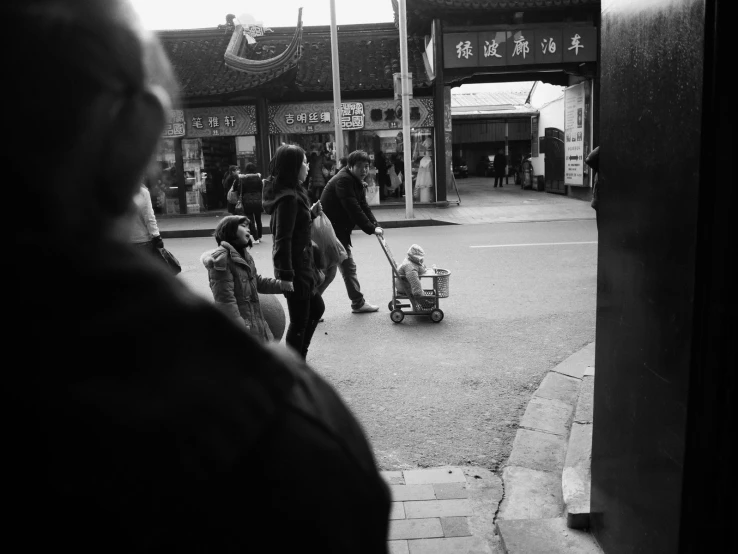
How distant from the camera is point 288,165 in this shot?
458cm

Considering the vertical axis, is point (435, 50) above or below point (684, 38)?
above

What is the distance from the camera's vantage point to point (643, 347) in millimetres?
2236

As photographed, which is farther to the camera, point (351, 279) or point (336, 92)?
point (336, 92)

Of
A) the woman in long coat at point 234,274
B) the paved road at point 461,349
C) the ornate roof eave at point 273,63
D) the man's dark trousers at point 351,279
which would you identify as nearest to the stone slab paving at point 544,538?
the paved road at point 461,349

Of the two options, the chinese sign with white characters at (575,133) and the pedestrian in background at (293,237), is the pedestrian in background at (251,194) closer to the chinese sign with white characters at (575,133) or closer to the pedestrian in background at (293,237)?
the pedestrian in background at (293,237)

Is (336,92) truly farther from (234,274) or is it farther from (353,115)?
(234,274)

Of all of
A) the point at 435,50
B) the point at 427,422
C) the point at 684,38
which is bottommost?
the point at 427,422

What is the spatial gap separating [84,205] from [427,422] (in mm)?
3755

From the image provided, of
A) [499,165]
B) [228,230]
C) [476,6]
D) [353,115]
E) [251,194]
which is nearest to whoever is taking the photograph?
[228,230]

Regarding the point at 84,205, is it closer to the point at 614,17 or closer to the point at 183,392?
the point at 183,392

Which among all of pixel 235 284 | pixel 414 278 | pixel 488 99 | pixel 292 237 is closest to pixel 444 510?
pixel 235 284

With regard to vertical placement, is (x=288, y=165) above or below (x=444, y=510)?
above

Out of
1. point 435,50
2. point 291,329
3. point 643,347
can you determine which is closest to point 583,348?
point 291,329

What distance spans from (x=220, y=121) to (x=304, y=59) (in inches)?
123
